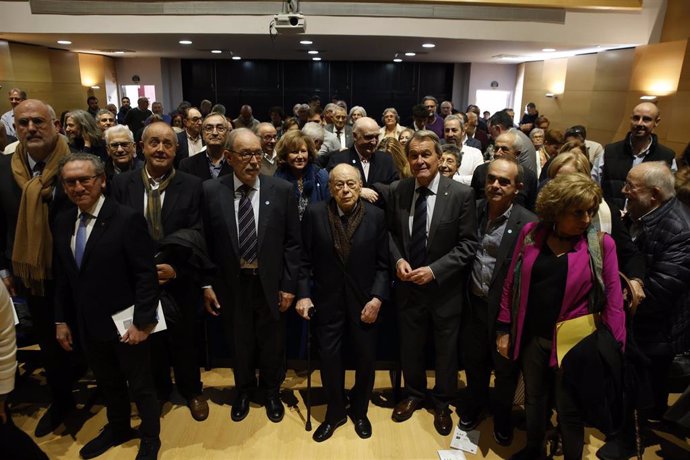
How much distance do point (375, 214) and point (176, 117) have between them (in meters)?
6.10

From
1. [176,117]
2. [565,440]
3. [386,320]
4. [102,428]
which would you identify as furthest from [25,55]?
[565,440]

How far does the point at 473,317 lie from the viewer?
2.75 meters

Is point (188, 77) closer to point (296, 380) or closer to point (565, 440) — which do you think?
point (296, 380)

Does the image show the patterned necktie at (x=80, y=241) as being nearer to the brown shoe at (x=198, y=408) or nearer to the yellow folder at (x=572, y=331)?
the brown shoe at (x=198, y=408)

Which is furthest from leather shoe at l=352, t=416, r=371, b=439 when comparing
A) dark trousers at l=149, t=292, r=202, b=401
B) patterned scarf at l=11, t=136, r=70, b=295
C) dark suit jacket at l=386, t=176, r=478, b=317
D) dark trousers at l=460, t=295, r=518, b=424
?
patterned scarf at l=11, t=136, r=70, b=295

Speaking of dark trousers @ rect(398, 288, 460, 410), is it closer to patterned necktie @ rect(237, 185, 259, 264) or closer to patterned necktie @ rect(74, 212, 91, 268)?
patterned necktie @ rect(237, 185, 259, 264)

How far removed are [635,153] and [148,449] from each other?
14.5 feet

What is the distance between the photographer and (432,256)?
8.70ft

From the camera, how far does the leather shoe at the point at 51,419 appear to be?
9.39ft

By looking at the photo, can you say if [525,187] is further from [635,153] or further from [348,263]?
[635,153]

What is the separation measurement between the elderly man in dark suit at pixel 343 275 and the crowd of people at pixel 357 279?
1 centimetres

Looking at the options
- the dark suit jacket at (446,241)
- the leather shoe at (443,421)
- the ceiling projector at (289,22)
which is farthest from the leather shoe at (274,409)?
the ceiling projector at (289,22)

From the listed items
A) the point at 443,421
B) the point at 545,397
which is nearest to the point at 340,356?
the point at 443,421

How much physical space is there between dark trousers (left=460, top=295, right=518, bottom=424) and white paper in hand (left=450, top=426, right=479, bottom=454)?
14 cm
